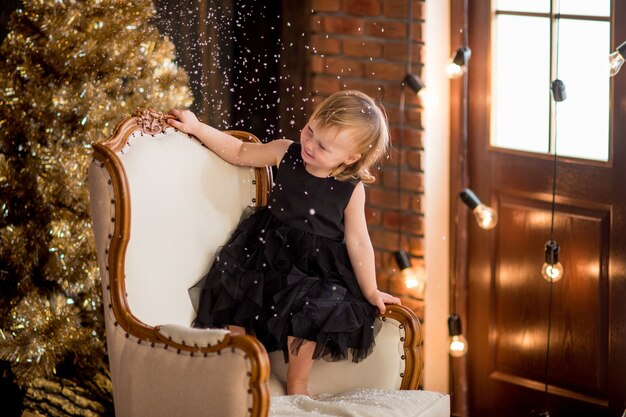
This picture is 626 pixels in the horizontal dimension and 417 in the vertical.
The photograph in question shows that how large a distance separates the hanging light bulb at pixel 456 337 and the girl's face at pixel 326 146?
3.19 feet

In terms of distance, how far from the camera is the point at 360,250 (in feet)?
8.25

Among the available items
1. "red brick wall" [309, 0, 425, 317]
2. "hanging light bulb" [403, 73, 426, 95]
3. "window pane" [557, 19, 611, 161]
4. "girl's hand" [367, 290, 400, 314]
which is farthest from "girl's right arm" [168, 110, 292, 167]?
"window pane" [557, 19, 611, 161]

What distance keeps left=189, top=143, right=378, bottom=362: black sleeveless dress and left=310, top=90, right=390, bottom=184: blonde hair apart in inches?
2.2

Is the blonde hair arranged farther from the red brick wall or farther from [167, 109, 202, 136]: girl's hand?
the red brick wall

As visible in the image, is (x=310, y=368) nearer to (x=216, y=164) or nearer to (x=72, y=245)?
(x=216, y=164)

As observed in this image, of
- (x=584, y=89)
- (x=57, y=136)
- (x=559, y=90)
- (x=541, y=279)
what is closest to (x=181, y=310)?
(x=57, y=136)

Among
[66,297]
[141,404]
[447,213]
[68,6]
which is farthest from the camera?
[447,213]

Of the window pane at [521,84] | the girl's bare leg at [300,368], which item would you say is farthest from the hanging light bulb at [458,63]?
the girl's bare leg at [300,368]

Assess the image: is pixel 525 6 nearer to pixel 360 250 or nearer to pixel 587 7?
pixel 587 7

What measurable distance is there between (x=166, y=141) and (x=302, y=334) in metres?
0.55

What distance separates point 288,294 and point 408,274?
3.31 ft

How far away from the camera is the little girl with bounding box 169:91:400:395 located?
7.97 feet

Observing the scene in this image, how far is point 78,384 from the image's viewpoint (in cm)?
317

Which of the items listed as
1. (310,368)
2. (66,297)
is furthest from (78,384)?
(310,368)
